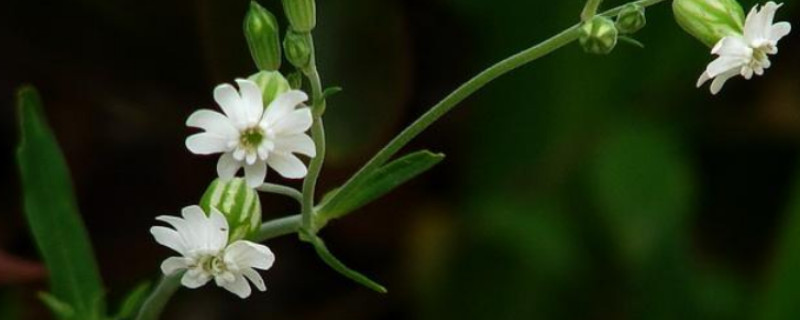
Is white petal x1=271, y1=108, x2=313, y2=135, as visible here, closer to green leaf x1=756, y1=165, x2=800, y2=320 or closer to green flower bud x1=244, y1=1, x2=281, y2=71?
green flower bud x1=244, y1=1, x2=281, y2=71

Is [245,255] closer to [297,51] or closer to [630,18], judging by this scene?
[297,51]

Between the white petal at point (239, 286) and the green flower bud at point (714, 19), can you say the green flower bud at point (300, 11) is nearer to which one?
the white petal at point (239, 286)

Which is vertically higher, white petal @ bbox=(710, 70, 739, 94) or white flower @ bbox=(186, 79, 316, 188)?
white petal @ bbox=(710, 70, 739, 94)

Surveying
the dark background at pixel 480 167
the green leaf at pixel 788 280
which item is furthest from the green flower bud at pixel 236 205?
the green leaf at pixel 788 280

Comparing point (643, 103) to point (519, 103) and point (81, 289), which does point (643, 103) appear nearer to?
point (519, 103)

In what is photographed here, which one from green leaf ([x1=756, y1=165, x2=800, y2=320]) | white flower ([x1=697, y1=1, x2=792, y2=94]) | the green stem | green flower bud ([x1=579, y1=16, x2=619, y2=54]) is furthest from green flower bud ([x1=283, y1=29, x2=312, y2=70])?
green leaf ([x1=756, y1=165, x2=800, y2=320])

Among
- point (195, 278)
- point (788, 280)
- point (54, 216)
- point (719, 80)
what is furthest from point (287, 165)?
point (788, 280)
